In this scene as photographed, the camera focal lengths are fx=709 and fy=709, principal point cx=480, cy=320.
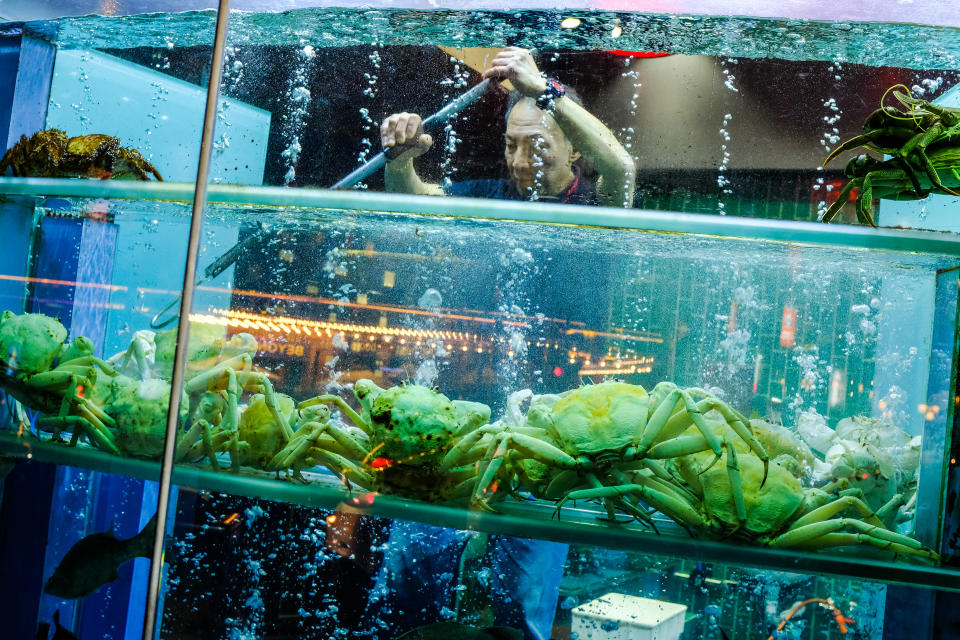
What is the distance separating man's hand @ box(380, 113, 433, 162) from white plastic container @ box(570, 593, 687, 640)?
66 centimetres

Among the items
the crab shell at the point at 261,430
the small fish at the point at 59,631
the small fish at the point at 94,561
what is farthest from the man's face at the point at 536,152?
the small fish at the point at 59,631

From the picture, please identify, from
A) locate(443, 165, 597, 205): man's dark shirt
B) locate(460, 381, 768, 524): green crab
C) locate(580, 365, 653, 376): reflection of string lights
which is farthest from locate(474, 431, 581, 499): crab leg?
locate(443, 165, 597, 205): man's dark shirt

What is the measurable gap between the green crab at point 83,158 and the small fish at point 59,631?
614mm

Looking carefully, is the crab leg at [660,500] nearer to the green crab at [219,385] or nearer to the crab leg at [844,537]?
the crab leg at [844,537]

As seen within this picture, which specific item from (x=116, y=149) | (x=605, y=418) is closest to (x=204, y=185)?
(x=116, y=149)

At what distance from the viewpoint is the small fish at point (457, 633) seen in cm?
85

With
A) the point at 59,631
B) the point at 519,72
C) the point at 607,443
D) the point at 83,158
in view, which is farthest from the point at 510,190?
the point at 59,631

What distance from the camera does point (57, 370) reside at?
0.99 m

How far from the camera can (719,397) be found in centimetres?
85

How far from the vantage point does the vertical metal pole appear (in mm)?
839

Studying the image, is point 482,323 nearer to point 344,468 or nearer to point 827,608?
point 344,468

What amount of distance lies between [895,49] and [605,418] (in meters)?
0.74

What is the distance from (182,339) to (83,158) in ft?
1.25

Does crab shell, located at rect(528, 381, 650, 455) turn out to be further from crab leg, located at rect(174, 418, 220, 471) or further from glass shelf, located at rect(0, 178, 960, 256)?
crab leg, located at rect(174, 418, 220, 471)
